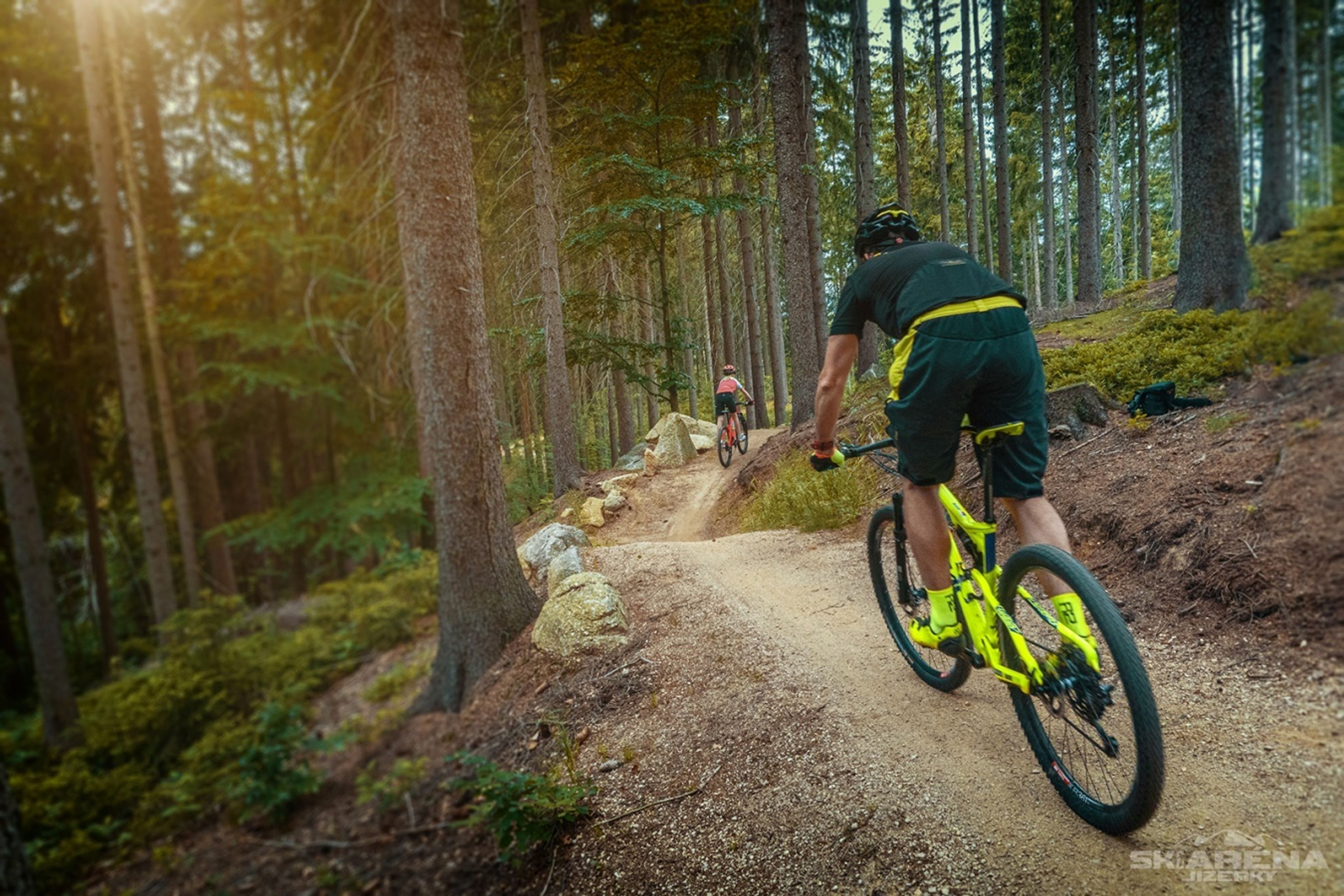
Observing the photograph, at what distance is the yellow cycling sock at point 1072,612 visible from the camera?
72.0 inches

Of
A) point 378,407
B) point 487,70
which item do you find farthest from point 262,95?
point 378,407

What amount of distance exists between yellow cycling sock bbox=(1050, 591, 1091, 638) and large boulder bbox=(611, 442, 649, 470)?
13.8 feet

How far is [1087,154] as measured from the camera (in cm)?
181

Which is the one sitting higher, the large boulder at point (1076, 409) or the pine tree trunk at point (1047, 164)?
the pine tree trunk at point (1047, 164)

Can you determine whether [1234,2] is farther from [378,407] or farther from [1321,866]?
[378,407]

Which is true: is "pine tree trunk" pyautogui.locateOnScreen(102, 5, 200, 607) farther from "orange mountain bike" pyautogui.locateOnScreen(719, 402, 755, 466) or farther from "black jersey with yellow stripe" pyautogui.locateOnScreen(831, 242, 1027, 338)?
"black jersey with yellow stripe" pyautogui.locateOnScreen(831, 242, 1027, 338)

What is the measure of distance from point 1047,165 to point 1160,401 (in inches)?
36.3

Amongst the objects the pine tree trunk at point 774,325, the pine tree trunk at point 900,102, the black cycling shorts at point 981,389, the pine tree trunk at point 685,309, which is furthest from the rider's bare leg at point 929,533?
the pine tree trunk at point 774,325

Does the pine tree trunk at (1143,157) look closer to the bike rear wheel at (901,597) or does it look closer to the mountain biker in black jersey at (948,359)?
the mountain biker in black jersey at (948,359)

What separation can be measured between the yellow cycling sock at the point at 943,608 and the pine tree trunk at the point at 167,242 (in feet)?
42.4

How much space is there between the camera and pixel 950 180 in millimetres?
2232

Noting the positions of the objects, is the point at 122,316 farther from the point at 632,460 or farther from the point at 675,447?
the point at 632,460

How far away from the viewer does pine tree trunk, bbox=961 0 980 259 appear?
2.05 m

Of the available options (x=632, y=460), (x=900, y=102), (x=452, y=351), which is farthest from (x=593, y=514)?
(x=900, y=102)
